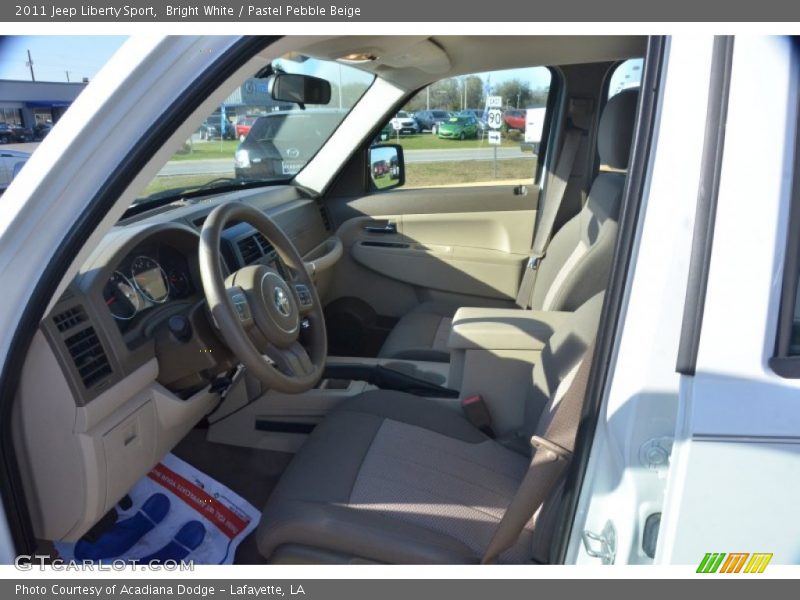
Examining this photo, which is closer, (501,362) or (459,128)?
(501,362)

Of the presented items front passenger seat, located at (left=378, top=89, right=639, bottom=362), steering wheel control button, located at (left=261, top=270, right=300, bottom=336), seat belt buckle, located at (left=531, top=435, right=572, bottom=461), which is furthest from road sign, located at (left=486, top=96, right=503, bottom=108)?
seat belt buckle, located at (left=531, top=435, right=572, bottom=461)

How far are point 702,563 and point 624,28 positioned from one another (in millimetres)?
859

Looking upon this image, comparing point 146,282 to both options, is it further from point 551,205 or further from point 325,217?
point 551,205

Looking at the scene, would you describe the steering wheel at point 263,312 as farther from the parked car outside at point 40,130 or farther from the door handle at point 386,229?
the door handle at point 386,229

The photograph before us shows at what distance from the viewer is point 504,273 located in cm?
356

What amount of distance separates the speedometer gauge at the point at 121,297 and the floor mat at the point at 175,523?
1.79 ft

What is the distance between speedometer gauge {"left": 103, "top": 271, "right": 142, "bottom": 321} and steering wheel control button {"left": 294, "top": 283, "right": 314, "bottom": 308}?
0.47 metres

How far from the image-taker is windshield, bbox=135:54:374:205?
2.32 m

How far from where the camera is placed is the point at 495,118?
351cm

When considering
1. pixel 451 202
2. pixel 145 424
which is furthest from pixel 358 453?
pixel 451 202

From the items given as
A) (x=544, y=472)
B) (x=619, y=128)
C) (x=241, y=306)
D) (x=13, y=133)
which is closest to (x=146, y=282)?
(x=241, y=306)

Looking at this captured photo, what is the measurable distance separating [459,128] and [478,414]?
1869 mm

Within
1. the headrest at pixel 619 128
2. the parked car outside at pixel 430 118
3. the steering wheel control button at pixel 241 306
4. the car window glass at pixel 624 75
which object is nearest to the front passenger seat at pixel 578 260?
the headrest at pixel 619 128

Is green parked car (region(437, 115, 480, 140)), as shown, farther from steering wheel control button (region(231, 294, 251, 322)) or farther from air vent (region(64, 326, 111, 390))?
air vent (region(64, 326, 111, 390))
